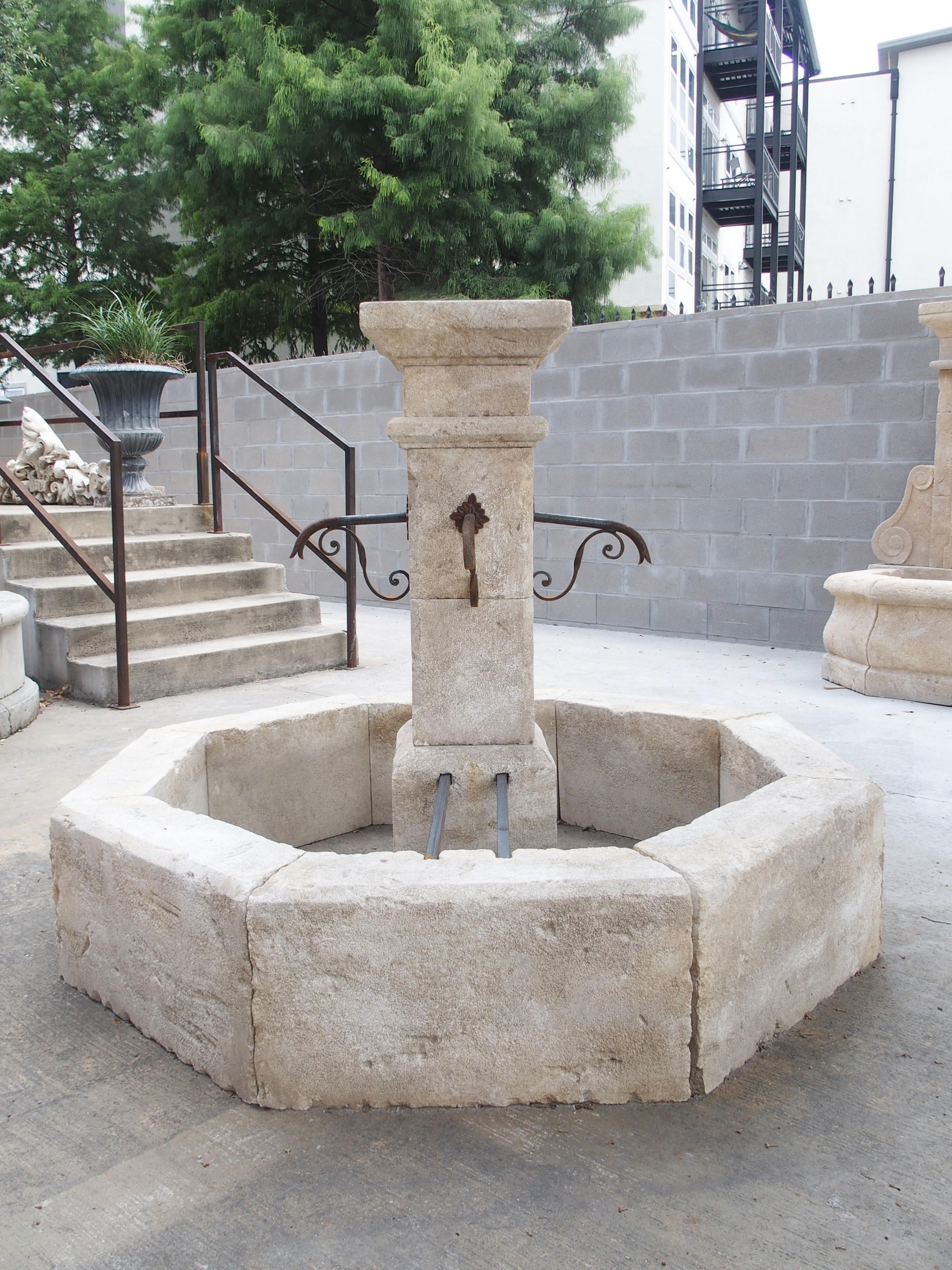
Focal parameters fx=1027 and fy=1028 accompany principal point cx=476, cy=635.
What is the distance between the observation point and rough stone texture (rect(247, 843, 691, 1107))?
→ 5.62 feet

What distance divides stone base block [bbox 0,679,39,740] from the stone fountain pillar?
7.65ft

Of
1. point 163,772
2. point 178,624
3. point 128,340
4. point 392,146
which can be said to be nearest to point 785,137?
point 392,146

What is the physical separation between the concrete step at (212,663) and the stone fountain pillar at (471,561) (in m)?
2.66

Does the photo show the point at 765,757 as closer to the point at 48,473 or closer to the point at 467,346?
the point at 467,346

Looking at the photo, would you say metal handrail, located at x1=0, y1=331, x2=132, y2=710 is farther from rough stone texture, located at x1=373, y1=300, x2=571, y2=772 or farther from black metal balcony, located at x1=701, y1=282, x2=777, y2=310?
black metal balcony, located at x1=701, y1=282, x2=777, y2=310

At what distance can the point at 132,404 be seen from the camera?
6617 mm

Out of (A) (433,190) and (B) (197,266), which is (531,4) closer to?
(A) (433,190)

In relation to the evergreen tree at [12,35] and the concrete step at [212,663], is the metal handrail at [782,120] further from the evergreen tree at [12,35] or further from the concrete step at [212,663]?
the evergreen tree at [12,35]

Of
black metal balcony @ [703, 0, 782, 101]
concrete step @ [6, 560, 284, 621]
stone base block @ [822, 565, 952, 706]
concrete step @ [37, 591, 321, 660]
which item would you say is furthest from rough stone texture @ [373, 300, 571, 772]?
black metal balcony @ [703, 0, 782, 101]

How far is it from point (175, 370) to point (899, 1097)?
6161 mm

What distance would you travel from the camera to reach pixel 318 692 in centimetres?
505

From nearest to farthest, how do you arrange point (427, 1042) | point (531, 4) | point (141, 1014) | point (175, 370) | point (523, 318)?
point (427, 1042)
point (141, 1014)
point (523, 318)
point (175, 370)
point (531, 4)

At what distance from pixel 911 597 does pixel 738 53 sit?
1255 centimetres

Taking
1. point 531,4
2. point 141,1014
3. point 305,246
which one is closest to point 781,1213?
point 141,1014
